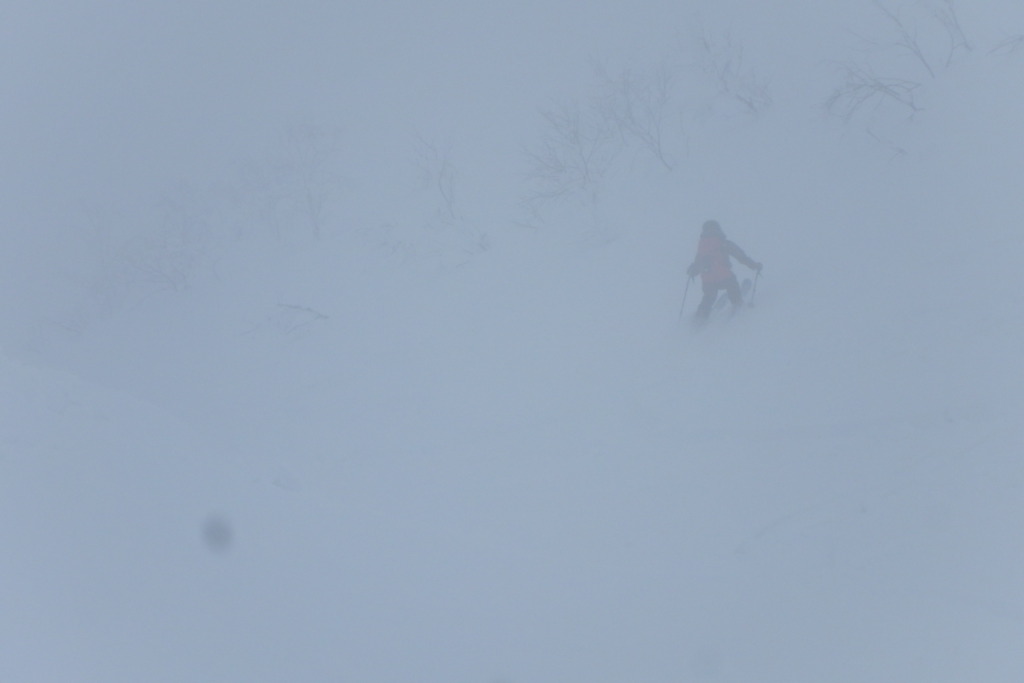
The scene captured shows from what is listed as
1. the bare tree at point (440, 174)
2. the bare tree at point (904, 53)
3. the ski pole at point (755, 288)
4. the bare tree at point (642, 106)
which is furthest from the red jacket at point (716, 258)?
the bare tree at point (440, 174)

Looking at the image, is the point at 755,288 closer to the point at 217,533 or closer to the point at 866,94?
the point at 866,94

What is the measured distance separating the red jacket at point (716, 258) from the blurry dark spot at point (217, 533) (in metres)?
6.85

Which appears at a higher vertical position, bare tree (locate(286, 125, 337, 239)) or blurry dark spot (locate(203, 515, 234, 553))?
bare tree (locate(286, 125, 337, 239))

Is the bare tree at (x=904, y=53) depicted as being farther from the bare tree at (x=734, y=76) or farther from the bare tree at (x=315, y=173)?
the bare tree at (x=315, y=173)

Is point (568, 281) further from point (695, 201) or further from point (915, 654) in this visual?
point (915, 654)

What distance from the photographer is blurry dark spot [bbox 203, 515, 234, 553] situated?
6.35 m

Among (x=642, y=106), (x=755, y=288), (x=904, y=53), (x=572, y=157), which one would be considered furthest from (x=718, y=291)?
(x=642, y=106)

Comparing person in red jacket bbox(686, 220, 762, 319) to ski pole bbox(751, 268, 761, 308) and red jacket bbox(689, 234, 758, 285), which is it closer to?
red jacket bbox(689, 234, 758, 285)

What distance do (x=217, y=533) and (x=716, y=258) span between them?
715 cm

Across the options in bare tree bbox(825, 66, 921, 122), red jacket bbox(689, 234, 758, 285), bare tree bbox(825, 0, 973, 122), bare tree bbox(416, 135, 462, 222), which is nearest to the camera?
red jacket bbox(689, 234, 758, 285)

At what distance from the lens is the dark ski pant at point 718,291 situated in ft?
35.5

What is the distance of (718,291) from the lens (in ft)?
36.6

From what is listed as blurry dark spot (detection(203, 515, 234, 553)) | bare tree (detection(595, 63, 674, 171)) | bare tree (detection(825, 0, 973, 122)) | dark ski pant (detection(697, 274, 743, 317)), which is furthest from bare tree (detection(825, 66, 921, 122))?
blurry dark spot (detection(203, 515, 234, 553))

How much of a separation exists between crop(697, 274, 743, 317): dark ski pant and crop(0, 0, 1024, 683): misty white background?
0.87 ft
